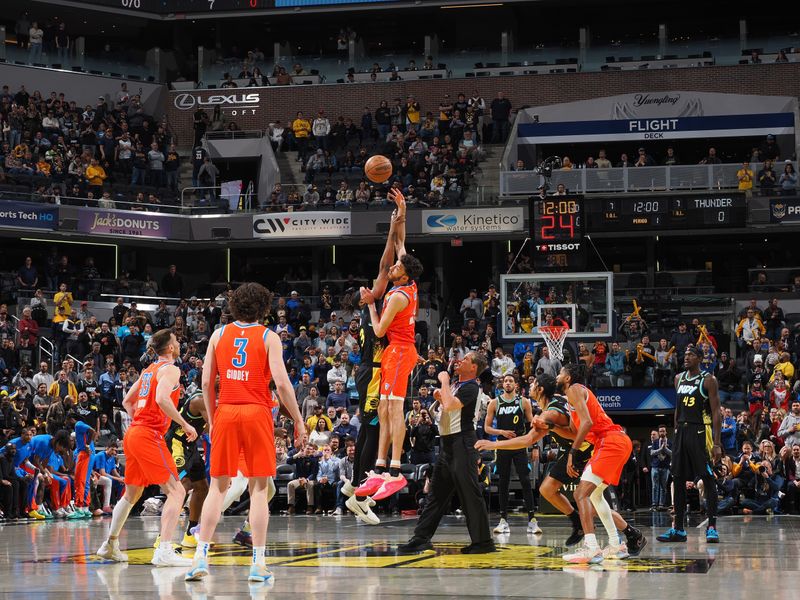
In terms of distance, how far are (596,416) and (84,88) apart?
113 ft

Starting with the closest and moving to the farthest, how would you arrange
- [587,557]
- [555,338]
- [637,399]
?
1. [587,557]
2. [555,338]
3. [637,399]

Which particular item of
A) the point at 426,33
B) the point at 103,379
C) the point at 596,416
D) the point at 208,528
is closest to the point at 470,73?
the point at 426,33

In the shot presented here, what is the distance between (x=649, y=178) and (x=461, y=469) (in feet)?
79.2

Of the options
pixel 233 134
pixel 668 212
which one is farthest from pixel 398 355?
pixel 233 134

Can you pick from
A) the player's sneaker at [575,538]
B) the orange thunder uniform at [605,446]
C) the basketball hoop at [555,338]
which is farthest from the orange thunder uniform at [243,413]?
the basketball hoop at [555,338]

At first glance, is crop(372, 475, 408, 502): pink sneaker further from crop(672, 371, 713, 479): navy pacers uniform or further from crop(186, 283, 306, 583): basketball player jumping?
crop(672, 371, 713, 479): navy pacers uniform

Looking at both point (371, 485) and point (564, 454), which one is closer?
point (371, 485)

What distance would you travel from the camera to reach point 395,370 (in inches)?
491

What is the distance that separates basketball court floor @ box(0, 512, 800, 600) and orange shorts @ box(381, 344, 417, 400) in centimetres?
173

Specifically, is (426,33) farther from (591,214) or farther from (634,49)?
(591,214)

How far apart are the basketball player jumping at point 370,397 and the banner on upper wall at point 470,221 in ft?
75.3

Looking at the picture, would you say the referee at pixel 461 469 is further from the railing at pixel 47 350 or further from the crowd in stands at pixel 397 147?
the crowd in stands at pixel 397 147

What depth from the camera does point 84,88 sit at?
42312 millimetres

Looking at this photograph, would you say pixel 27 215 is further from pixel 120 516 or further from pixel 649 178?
pixel 120 516
